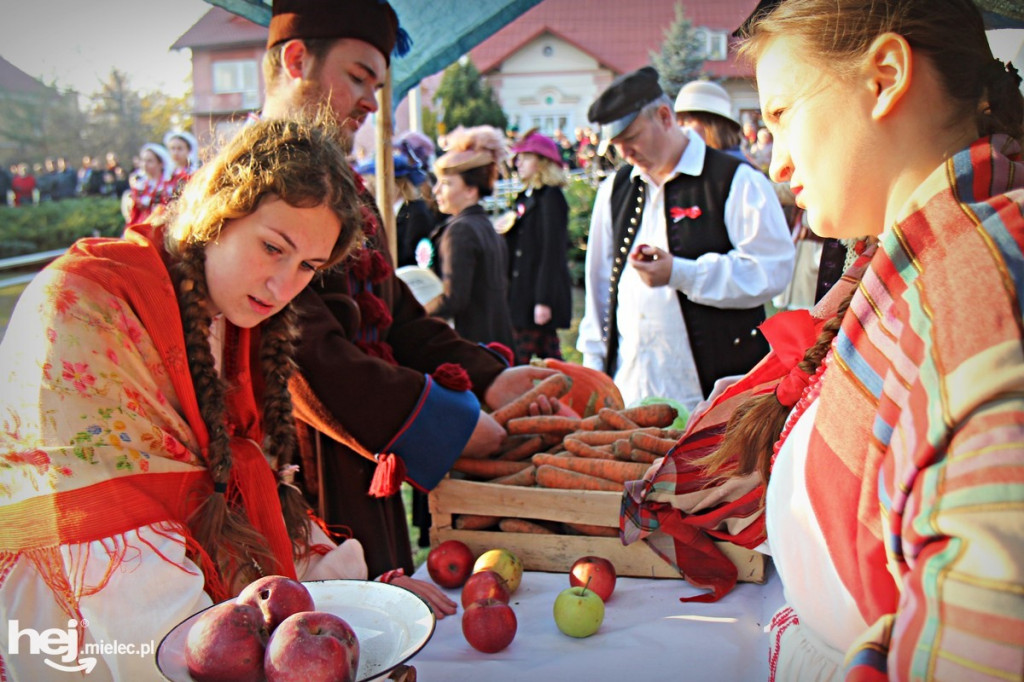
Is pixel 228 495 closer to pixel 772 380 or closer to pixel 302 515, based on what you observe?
pixel 302 515

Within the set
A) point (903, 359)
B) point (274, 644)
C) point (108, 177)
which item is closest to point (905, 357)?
point (903, 359)

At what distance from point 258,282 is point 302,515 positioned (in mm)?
586

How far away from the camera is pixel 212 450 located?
67.0 inches

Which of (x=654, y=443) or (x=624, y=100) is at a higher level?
(x=624, y=100)

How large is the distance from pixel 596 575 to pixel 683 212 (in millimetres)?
2126

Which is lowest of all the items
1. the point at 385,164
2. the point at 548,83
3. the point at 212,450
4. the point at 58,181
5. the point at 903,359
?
the point at 212,450

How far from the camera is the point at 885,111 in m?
1.02

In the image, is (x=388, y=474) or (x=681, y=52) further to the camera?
(x=681, y=52)

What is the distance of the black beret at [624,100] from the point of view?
11.8 feet

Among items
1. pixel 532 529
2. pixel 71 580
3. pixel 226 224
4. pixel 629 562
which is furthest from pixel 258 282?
pixel 629 562

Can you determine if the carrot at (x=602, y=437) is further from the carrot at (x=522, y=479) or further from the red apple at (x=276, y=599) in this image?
the red apple at (x=276, y=599)

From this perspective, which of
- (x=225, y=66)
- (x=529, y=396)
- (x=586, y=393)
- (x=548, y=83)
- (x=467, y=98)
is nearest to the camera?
(x=529, y=396)

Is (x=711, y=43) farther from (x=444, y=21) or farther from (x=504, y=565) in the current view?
(x=504, y=565)

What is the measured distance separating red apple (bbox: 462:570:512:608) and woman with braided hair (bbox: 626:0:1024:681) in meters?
0.69
